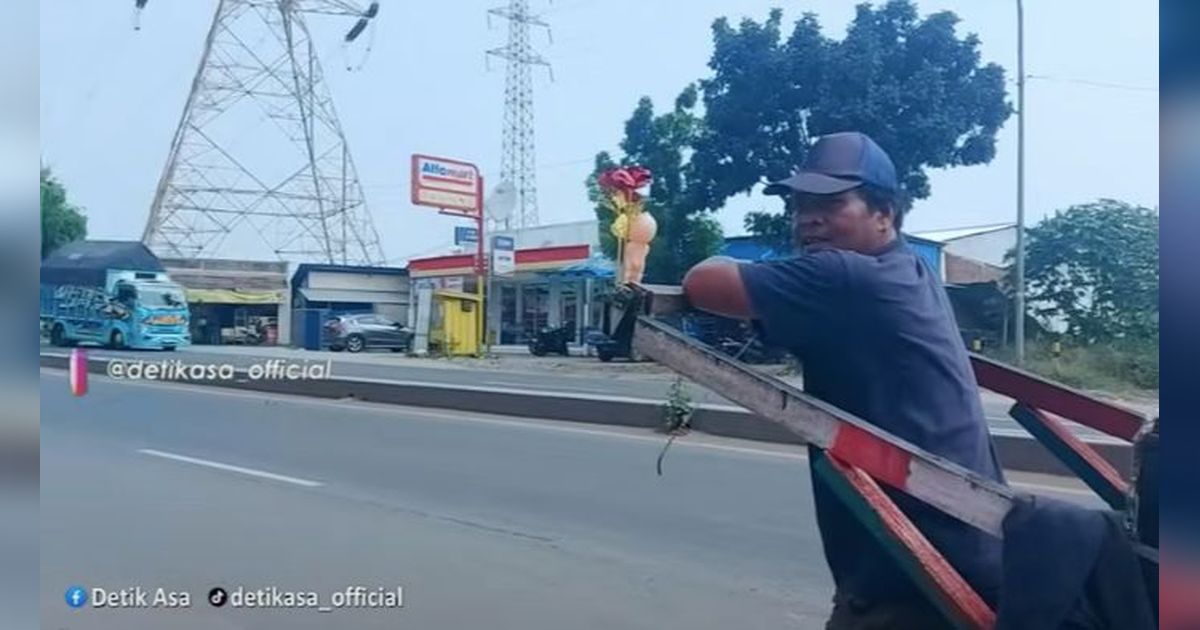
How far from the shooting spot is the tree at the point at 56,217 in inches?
54.5

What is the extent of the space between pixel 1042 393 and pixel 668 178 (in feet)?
1.76

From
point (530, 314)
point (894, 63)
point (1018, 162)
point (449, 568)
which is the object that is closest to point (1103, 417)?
point (1018, 162)

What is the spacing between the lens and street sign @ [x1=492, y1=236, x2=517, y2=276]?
1.89 meters

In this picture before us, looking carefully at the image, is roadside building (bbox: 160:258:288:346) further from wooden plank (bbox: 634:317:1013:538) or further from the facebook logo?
wooden plank (bbox: 634:317:1013:538)

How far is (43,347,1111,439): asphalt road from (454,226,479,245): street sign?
0.24 metres

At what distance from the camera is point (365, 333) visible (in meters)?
1.94

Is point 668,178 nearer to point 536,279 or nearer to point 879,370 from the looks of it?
point 536,279

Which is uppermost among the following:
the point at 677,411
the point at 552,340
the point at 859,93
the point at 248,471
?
the point at 859,93

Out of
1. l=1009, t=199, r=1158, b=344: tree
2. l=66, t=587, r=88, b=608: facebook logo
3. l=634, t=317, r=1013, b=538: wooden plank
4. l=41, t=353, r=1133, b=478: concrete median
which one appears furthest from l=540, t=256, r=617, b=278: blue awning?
l=66, t=587, r=88, b=608: facebook logo

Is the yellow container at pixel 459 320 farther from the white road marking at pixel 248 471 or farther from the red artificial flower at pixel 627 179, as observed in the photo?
Answer: the red artificial flower at pixel 627 179

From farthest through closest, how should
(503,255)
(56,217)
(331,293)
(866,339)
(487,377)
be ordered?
(487,377) → (503,255) → (331,293) → (56,217) → (866,339)

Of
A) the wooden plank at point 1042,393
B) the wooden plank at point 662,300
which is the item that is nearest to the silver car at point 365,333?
the wooden plank at point 662,300

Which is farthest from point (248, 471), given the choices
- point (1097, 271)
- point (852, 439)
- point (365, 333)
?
point (1097, 271)
